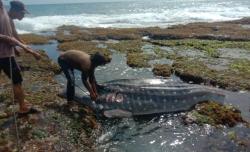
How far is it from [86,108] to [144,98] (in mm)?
2276

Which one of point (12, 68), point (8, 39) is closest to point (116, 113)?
point (12, 68)

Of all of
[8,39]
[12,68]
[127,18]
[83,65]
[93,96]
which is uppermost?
[8,39]

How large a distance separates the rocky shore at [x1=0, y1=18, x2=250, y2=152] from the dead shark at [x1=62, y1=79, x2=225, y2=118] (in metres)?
0.53

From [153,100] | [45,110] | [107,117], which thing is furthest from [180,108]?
[45,110]

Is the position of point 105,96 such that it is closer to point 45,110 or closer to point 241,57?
point 45,110

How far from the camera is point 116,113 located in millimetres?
13617

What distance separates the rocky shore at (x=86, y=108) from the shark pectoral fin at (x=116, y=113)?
0.59 metres

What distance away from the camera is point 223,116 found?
1335 cm

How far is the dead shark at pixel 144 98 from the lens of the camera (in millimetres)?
13984

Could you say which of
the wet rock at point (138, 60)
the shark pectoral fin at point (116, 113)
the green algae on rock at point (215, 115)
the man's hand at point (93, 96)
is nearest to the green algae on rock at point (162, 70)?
the wet rock at point (138, 60)

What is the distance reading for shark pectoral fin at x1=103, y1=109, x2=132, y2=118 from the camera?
13.5m

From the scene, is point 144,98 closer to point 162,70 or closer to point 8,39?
point 8,39

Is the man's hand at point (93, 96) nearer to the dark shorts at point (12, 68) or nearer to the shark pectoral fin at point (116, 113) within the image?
the shark pectoral fin at point (116, 113)

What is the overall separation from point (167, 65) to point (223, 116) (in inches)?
384
